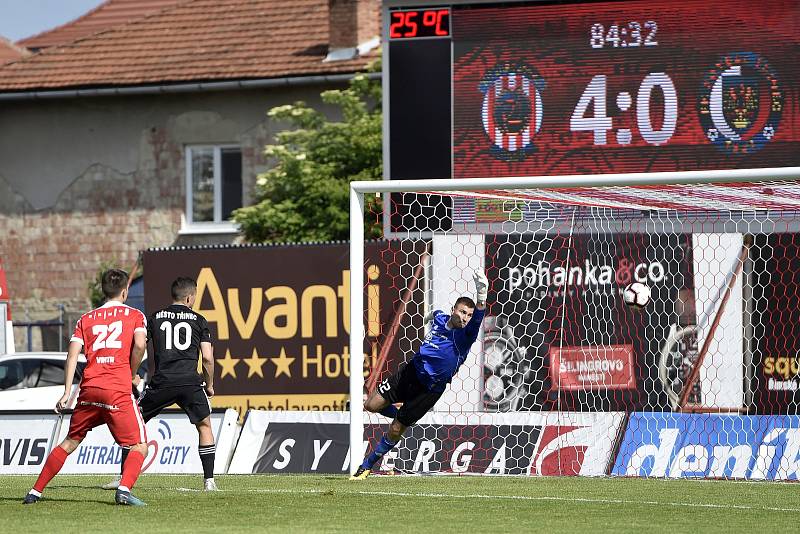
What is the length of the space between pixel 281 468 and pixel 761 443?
461 centimetres

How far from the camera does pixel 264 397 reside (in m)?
18.1

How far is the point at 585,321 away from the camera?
16609 mm

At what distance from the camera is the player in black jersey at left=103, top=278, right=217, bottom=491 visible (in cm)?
1172

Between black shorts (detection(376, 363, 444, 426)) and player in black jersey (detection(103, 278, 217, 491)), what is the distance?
173cm

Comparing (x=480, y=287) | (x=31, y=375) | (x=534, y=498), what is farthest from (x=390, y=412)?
(x=31, y=375)

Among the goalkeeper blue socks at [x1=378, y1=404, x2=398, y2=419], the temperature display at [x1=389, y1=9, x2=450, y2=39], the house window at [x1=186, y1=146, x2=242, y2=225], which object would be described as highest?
the temperature display at [x1=389, y1=9, x2=450, y2=39]

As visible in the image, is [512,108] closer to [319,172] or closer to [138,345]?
[138,345]

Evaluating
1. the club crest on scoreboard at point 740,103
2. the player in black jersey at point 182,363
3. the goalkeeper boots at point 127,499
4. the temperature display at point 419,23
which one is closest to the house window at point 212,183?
the temperature display at point 419,23

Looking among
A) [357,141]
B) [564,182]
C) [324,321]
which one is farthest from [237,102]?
[564,182]

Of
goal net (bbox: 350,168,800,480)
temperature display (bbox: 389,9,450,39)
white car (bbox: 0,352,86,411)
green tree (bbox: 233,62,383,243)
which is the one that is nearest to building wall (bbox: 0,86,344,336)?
green tree (bbox: 233,62,383,243)

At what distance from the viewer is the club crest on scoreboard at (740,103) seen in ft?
47.7

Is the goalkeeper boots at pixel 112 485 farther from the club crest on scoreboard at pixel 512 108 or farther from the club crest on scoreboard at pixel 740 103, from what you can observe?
the club crest on scoreboard at pixel 740 103

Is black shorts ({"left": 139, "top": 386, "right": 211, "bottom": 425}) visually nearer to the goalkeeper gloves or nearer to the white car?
the goalkeeper gloves

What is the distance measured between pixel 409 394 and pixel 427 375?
0.87 feet
